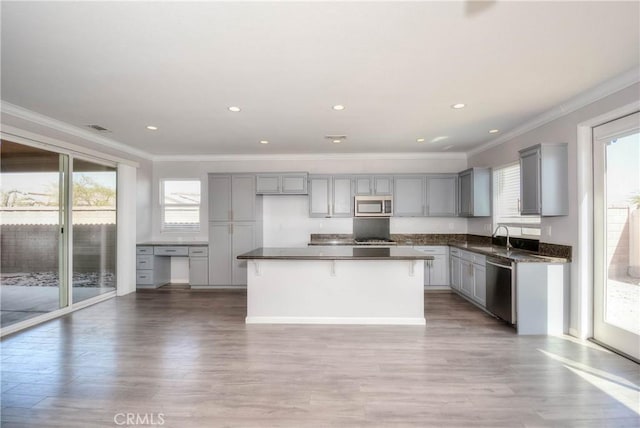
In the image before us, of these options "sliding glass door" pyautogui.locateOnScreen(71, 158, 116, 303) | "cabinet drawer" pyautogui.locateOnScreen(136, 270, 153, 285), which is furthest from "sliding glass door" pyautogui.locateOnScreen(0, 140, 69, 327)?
"cabinet drawer" pyautogui.locateOnScreen(136, 270, 153, 285)

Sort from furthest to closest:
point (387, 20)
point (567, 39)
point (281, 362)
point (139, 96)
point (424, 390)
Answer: point (139, 96) < point (281, 362) < point (424, 390) < point (567, 39) < point (387, 20)

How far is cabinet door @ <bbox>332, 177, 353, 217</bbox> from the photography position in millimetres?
5938

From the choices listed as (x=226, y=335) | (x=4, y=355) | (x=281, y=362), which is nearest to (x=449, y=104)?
(x=281, y=362)

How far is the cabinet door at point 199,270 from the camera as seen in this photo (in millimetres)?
5758

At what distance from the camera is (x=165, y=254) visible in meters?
5.85

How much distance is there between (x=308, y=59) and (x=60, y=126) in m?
3.70

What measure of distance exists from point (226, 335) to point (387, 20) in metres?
3.40

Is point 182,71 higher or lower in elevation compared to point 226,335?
higher

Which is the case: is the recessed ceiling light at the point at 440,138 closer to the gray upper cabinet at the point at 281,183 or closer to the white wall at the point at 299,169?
the white wall at the point at 299,169

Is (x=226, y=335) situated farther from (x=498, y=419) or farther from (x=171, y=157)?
(x=171, y=157)

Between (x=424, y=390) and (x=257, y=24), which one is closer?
(x=257, y=24)

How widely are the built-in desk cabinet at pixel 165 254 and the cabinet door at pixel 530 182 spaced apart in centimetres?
518

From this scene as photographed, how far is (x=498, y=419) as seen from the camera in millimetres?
2037

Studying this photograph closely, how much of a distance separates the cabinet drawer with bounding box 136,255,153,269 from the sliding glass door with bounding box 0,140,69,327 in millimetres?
1487
